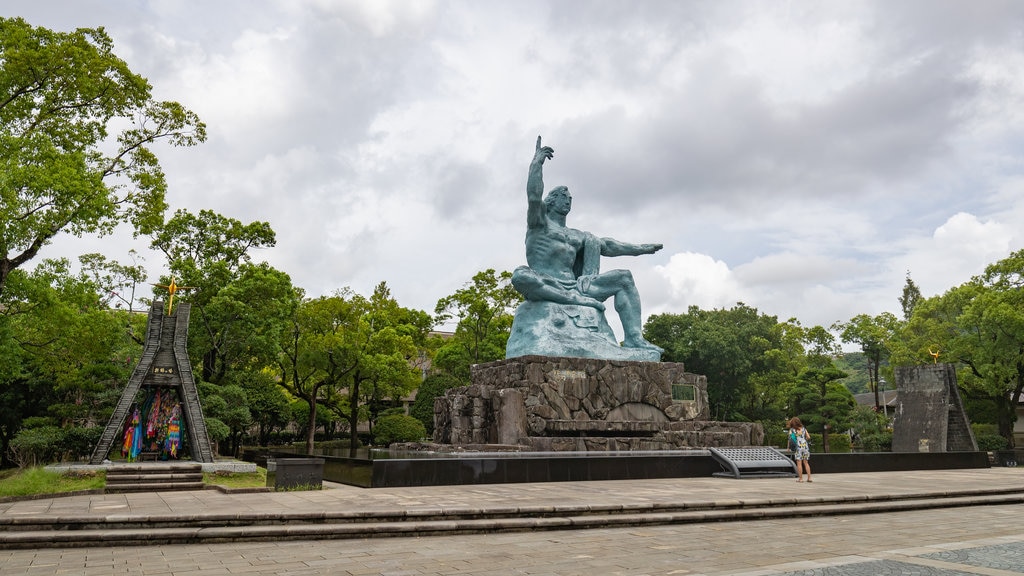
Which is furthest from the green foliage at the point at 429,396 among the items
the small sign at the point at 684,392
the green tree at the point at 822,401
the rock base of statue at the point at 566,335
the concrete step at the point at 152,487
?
the green tree at the point at 822,401

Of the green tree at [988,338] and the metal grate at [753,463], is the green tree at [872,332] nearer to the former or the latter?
the green tree at [988,338]

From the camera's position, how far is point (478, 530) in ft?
23.5

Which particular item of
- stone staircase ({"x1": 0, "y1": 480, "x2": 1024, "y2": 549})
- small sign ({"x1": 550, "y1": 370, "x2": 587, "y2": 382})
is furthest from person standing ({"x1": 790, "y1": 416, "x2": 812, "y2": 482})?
small sign ({"x1": 550, "y1": 370, "x2": 587, "y2": 382})

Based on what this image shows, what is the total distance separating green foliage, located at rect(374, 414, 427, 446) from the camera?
23.3 metres

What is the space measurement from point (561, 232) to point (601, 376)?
432cm

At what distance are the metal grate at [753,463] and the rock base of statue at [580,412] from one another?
7.80ft

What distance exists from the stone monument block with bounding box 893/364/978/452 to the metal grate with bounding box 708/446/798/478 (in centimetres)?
1042

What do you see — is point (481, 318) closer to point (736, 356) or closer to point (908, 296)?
point (736, 356)

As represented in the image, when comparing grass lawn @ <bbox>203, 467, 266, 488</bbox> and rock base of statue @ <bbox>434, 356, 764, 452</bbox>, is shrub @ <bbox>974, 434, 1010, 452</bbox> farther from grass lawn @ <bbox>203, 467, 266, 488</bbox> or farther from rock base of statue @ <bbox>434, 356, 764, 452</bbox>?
grass lawn @ <bbox>203, 467, 266, 488</bbox>

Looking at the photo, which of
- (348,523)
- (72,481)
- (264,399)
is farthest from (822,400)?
(72,481)

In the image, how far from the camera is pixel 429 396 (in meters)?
28.0

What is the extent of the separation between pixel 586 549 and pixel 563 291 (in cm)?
1166

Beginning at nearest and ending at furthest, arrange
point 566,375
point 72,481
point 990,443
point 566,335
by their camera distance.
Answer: point 72,481 → point 566,375 → point 566,335 → point 990,443

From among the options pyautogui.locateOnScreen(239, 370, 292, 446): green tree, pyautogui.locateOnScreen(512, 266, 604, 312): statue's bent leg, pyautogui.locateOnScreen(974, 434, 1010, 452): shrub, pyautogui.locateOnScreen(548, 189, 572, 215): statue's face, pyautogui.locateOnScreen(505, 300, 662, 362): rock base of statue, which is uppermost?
pyautogui.locateOnScreen(548, 189, 572, 215): statue's face
